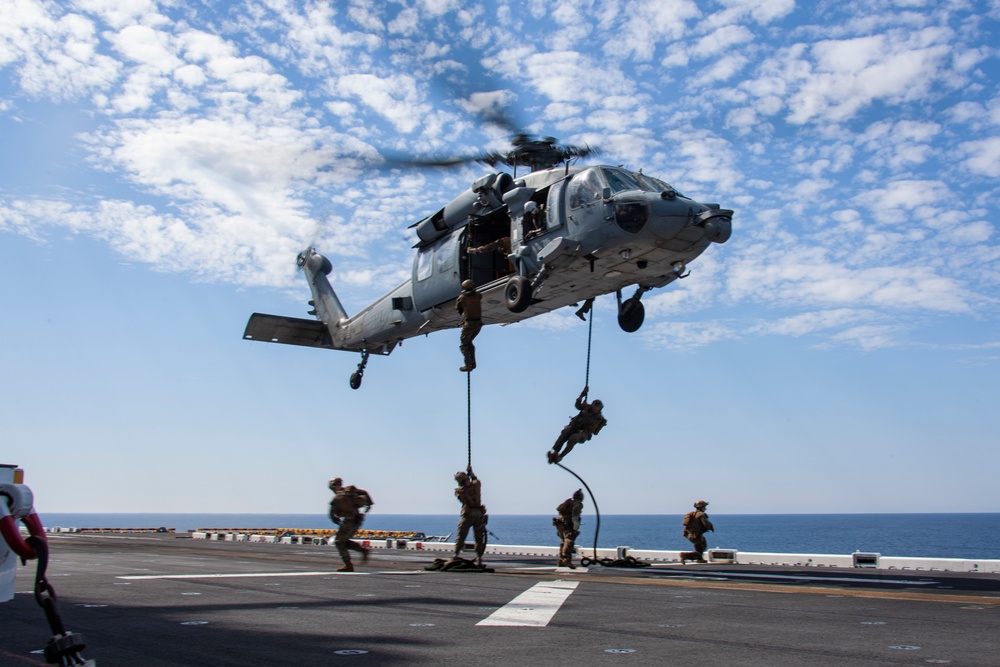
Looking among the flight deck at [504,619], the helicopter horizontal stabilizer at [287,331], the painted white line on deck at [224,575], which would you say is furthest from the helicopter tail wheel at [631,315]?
the helicopter horizontal stabilizer at [287,331]

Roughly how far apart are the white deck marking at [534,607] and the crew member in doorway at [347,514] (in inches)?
218

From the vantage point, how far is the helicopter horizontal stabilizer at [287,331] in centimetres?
2777

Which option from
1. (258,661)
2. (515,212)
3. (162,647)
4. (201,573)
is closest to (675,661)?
(258,661)

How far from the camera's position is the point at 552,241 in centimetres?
1820

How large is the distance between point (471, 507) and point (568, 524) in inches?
98.9

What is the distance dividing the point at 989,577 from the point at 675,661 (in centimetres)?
1287

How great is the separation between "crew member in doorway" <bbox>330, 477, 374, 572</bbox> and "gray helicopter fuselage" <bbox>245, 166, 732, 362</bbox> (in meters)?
5.34

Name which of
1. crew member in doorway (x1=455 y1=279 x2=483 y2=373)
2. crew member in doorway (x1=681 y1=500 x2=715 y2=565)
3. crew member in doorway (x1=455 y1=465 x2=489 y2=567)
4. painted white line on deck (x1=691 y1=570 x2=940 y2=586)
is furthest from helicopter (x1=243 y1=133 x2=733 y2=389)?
painted white line on deck (x1=691 y1=570 x2=940 y2=586)

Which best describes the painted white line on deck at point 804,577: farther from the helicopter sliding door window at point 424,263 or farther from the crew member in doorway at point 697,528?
the helicopter sliding door window at point 424,263

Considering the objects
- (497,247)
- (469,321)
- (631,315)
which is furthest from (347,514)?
(631,315)

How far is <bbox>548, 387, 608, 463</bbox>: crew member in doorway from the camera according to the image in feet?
63.1

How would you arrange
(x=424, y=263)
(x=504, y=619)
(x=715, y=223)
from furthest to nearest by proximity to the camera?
(x=424, y=263), (x=715, y=223), (x=504, y=619)

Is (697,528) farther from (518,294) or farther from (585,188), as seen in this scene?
(585,188)

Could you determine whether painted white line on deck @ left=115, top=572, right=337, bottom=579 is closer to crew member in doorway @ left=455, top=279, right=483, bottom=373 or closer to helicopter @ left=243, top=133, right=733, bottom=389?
crew member in doorway @ left=455, top=279, right=483, bottom=373
